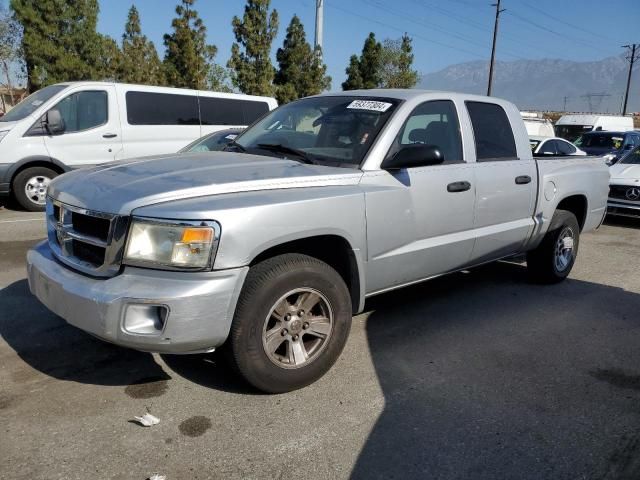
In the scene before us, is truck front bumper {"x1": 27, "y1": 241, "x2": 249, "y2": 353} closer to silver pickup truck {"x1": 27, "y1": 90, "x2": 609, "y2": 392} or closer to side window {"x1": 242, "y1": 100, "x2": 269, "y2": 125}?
silver pickup truck {"x1": 27, "y1": 90, "x2": 609, "y2": 392}

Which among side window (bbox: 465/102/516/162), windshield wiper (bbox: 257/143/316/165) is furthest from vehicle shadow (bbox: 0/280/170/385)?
side window (bbox: 465/102/516/162)

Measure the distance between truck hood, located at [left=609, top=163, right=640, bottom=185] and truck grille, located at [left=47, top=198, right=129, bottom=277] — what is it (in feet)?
29.9

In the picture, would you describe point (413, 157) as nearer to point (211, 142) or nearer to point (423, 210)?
point (423, 210)

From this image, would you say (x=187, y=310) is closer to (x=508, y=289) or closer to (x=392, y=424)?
(x=392, y=424)

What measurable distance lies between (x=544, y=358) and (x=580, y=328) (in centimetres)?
83

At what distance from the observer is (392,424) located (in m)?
3.01

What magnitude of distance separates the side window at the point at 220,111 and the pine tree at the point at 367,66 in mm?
18784

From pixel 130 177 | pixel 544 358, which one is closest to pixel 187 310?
pixel 130 177

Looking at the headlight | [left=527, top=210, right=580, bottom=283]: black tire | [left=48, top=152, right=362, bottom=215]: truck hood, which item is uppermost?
[left=48, top=152, right=362, bottom=215]: truck hood

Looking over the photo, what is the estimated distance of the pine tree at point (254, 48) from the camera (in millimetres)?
23375

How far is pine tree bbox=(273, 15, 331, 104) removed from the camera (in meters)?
25.6

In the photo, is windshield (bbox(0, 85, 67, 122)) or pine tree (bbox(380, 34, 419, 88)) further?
pine tree (bbox(380, 34, 419, 88))

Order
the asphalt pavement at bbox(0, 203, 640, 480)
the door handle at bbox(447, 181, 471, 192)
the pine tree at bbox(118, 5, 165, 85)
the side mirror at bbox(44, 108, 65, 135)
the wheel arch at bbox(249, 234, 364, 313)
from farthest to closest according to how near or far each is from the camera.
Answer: the pine tree at bbox(118, 5, 165, 85) → the side mirror at bbox(44, 108, 65, 135) → the door handle at bbox(447, 181, 471, 192) → the wheel arch at bbox(249, 234, 364, 313) → the asphalt pavement at bbox(0, 203, 640, 480)

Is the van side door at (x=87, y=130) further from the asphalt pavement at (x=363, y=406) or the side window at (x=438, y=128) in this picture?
the side window at (x=438, y=128)
